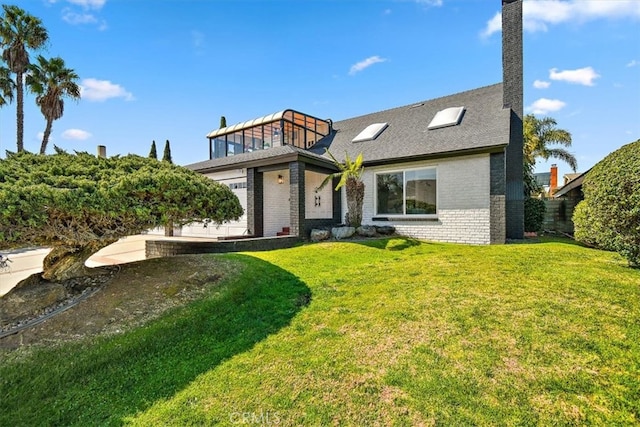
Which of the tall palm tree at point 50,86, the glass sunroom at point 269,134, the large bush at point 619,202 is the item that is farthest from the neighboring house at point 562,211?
the tall palm tree at point 50,86

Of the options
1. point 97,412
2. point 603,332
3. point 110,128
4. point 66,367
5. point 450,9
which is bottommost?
point 97,412

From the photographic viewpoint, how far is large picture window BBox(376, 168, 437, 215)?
10938 mm

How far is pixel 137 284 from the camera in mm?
4977

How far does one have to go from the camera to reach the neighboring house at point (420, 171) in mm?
9938

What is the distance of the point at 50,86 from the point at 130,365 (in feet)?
77.1

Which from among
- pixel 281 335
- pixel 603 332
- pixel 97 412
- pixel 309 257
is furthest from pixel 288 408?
pixel 309 257

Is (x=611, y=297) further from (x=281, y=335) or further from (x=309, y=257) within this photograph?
(x=309, y=257)

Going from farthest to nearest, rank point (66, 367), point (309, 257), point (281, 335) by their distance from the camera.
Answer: point (309, 257)
point (281, 335)
point (66, 367)

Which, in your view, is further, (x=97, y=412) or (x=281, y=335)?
(x=281, y=335)

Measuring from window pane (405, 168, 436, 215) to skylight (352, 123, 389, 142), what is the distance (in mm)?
3631

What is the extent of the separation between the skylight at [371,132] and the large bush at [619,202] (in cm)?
925

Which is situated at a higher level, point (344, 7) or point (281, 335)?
point (344, 7)

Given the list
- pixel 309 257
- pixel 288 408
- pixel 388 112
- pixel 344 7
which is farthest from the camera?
pixel 388 112

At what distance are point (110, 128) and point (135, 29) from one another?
21.0ft
